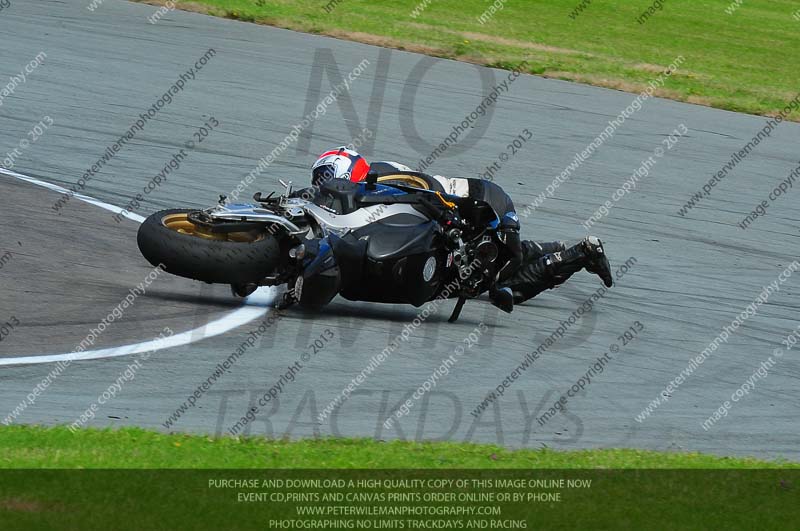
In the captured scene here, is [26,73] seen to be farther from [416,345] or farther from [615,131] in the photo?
[416,345]

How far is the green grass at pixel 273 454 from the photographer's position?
6.07 metres

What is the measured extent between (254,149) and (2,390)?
8244 mm

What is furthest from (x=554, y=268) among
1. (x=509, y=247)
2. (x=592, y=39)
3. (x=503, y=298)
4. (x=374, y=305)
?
(x=592, y=39)

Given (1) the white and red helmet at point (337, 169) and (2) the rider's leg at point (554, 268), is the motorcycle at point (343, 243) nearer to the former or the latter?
(1) the white and red helmet at point (337, 169)

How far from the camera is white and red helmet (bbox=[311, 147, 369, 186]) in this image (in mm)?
9687

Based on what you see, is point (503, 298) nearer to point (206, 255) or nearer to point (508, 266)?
point (508, 266)

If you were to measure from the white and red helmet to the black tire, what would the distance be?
3.63ft

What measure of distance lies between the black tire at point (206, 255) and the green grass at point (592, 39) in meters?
14.7

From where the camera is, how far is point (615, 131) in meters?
18.5

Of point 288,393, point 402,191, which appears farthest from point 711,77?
point 288,393

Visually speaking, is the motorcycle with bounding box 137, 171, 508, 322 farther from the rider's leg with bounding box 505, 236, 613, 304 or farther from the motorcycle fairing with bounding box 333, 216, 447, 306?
the rider's leg with bounding box 505, 236, 613, 304

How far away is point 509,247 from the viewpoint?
1005 centimetres

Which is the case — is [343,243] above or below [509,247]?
above

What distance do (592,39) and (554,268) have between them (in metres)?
18.5
